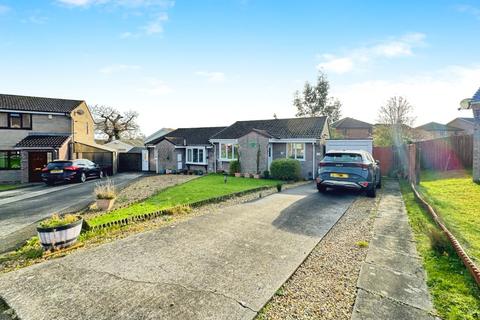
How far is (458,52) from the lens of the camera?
11.2 metres

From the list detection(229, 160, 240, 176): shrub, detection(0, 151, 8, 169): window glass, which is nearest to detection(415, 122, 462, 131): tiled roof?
detection(229, 160, 240, 176): shrub

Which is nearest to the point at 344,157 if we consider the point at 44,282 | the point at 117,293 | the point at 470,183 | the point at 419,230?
the point at 419,230

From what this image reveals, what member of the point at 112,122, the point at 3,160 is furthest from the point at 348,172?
the point at 112,122

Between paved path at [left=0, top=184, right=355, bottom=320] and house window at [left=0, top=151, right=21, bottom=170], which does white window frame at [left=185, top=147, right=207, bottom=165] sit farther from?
paved path at [left=0, top=184, right=355, bottom=320]

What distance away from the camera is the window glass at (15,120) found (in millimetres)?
20064

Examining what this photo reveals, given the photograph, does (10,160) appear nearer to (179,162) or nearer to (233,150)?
(179,162)

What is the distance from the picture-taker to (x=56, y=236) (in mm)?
4949

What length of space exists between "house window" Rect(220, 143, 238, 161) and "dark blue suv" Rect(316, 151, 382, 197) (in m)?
11.6

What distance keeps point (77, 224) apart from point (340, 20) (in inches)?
477

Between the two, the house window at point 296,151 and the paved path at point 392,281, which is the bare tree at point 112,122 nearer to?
the house window at point 296,151

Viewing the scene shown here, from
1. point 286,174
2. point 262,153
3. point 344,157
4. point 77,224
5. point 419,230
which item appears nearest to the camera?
point 77,224

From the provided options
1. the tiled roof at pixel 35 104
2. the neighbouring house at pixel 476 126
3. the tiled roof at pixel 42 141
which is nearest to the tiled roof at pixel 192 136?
the tiled roof at pixel 42 141

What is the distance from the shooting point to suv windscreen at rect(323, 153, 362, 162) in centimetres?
1002

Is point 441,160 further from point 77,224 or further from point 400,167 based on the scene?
point 77,224
